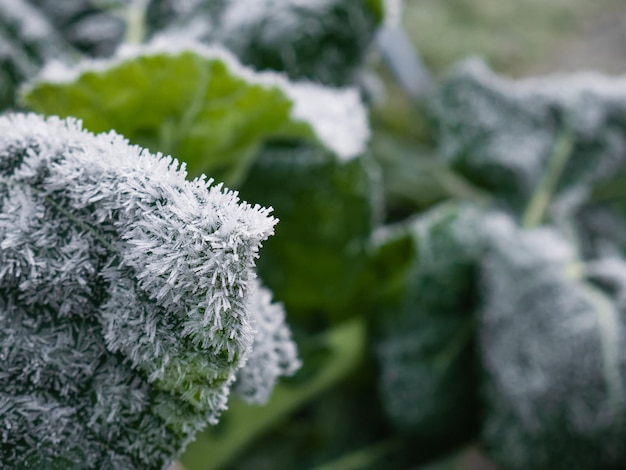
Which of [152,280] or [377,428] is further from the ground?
[152,280]

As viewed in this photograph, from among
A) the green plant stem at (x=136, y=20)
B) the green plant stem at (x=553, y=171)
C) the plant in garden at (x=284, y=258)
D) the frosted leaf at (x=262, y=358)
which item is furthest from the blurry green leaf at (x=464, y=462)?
the green plant stem at (x=136, y=20)

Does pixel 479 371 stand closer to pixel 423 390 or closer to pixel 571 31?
pixel 423 390

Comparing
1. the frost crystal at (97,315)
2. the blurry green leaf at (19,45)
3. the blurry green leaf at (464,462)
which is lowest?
the blurry green leaf at (464,462)

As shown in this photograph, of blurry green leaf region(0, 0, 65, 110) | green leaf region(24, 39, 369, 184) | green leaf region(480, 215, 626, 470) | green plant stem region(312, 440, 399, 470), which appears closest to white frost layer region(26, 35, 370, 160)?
green leaf region(24, 39, 369, 184)

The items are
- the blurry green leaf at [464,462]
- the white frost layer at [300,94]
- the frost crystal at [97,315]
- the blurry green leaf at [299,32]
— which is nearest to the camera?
the frost crystal at [97,315]

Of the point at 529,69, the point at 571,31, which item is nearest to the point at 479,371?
the point at 529,69

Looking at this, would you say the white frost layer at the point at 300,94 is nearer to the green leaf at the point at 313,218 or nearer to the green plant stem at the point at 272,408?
the green leaf at the point at 313,218

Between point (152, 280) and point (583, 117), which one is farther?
point (583, 117)

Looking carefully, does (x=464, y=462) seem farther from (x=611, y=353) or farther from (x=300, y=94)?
(x=300, y=94)
